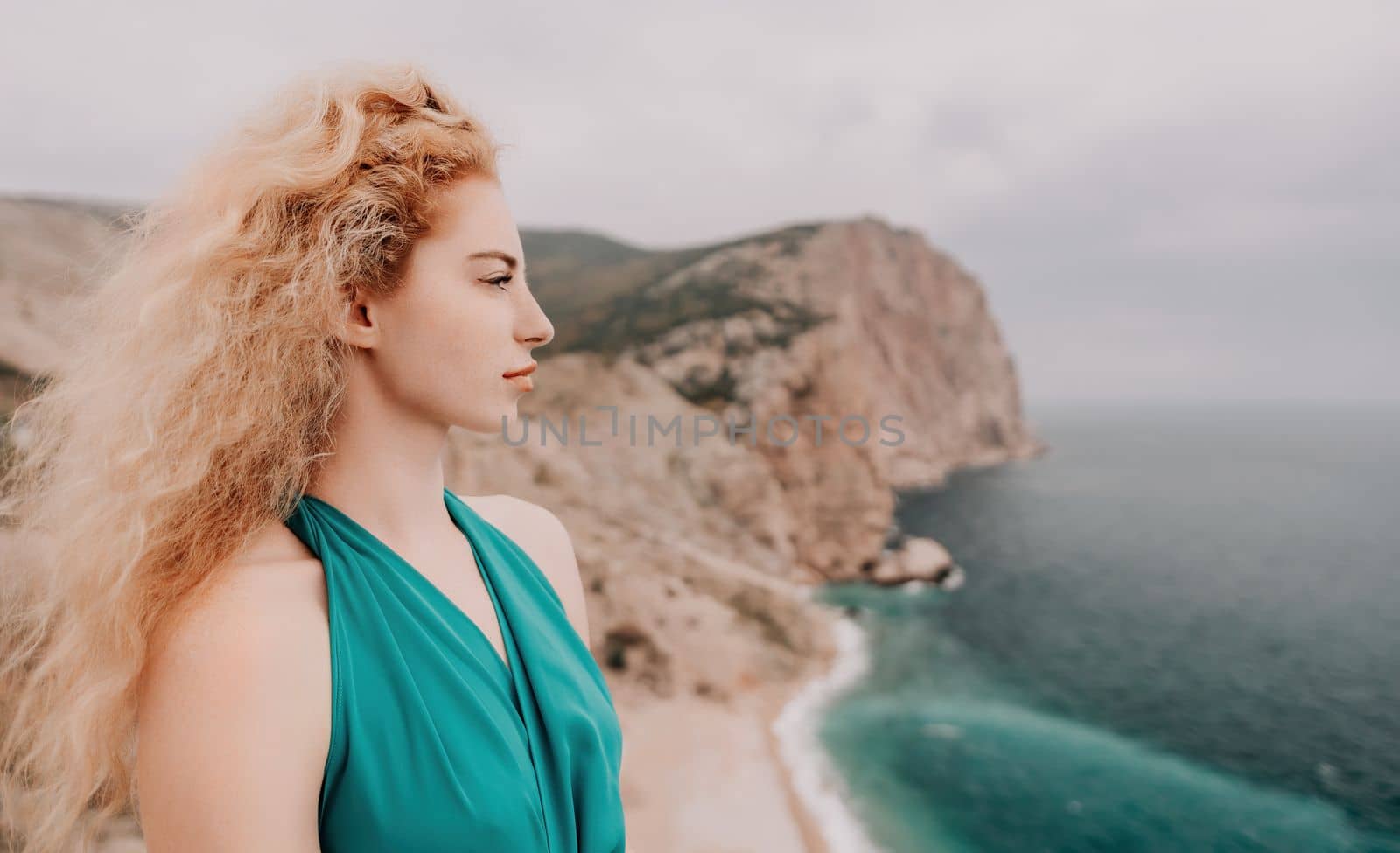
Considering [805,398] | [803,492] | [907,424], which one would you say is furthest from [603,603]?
[907,424]

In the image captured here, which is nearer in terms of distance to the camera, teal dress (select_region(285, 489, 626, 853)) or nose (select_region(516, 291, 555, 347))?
teal dress (select_region(285, 489, 626, 853))

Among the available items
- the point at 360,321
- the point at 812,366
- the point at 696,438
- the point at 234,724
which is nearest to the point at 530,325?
the point at 360,321

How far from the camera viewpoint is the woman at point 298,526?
1275 mm

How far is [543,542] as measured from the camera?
2.21m

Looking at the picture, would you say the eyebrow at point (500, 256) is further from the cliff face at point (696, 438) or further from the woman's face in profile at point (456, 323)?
the cliff face at point (696, 438)

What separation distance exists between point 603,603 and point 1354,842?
50.2 ft

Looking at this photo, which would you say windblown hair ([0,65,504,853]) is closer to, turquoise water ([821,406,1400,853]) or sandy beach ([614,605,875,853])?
sandy beach ([614,605,875,853])

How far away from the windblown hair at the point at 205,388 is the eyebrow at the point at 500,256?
4.4 inches

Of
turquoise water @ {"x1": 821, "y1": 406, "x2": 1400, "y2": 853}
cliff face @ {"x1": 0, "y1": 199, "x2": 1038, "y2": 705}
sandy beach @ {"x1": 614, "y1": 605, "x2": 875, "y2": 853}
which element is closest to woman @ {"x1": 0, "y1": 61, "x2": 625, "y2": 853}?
cliff face @ {"x1": 0, "y1": 199, "x2": 1038, "y2": 705}

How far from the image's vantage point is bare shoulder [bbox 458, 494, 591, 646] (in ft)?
7.13

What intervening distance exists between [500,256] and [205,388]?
640 millimetres

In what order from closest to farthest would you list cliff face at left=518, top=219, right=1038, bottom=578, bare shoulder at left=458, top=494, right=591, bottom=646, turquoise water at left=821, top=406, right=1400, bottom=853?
bare shoulder at left=458, top=494, right=591, bottom=646 → turquoise water at left=821, top=406, right=1400, bottom=853 → cliff face at left=518, top=219, right=1038, bottom=578

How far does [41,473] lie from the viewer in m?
1.70

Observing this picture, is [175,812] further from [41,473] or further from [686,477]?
[686,477]
